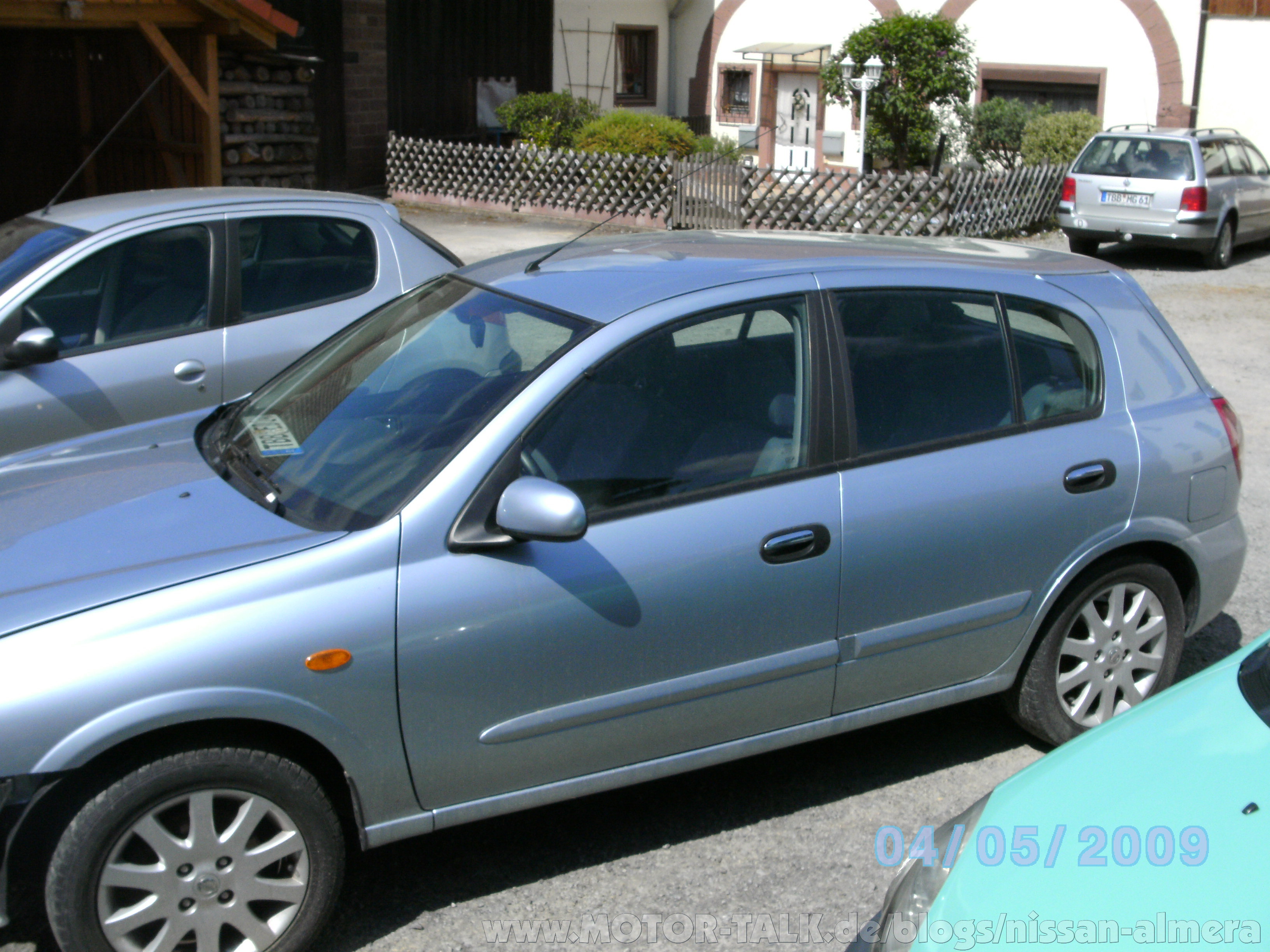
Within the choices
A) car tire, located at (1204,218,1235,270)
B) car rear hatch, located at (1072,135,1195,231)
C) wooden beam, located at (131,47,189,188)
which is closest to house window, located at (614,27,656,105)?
car rear hatch, located at (1072,135,1195,231)

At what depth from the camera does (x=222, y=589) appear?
9.46ft

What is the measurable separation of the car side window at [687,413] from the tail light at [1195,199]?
12.9m

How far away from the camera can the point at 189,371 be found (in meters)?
5.46

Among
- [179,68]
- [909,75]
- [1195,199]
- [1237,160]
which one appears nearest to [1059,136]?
[909,75]

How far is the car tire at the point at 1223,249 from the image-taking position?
15.5m

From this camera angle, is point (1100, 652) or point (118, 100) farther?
point (118, 100)

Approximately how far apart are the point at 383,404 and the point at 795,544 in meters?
1.20

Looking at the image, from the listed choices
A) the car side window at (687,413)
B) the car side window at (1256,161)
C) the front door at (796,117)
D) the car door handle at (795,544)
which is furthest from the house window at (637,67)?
the car door handle at (795,544)

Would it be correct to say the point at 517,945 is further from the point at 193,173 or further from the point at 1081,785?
the point at 193,173

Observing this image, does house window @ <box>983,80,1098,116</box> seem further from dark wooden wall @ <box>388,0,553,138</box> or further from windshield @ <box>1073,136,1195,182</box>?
dark wooden wall @ <box>388,0,553,138</box>

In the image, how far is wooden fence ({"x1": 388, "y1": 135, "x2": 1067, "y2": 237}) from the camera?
53.3ft

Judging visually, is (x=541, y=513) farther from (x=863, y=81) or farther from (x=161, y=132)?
(x=863, y=81)

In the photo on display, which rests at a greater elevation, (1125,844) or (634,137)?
(634,137)

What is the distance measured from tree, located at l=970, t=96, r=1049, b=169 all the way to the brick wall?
407 inches
